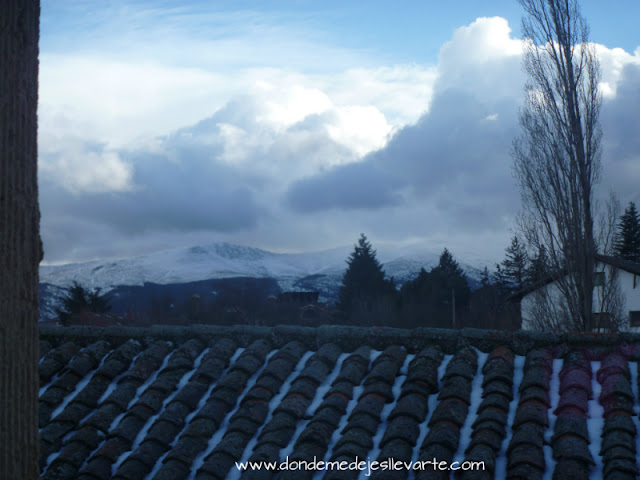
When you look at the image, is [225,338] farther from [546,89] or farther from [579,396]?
[546,89]

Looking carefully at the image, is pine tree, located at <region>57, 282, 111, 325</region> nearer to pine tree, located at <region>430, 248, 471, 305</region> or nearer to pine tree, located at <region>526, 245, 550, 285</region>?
pine tree, located at <region>430, 248, 471, 305</region>

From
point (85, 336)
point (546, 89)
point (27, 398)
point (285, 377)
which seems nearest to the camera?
point (27, 398)

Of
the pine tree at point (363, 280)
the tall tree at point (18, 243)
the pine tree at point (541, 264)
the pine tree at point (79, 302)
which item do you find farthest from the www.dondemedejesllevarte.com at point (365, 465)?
the pine tree at point (363, 280)

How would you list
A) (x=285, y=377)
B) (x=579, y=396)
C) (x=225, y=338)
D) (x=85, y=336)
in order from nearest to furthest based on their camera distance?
(x=579, y=396) < (x=285, y=377) < (x=225, y=338) < (x=85, y=336)

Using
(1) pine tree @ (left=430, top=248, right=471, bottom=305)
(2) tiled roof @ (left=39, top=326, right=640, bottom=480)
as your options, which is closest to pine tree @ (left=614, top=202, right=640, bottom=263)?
(1) pine tree @ (left=430, top=248, right=471, bottom=305)

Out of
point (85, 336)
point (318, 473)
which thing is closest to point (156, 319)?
point (85, 336)

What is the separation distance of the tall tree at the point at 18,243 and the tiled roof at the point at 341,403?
6.71ft

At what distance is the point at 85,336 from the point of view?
21.4 feet

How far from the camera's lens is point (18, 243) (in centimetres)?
226

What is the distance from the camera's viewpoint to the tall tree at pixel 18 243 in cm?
218

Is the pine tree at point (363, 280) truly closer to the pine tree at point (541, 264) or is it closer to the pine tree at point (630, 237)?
the pine tree at point (630, 237)

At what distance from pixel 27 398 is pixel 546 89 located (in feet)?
46.5

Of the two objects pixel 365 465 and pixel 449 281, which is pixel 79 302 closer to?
pixel 449 281

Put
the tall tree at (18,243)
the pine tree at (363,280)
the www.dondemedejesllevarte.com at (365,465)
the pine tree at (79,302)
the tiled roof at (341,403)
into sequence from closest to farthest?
the tall tree at (18,243) → the www.dondemedejesllevarte.com at (365,465) → the tiled roof at (341,403) → the pine tree at (79,302) → the pine tree at (363,280)
